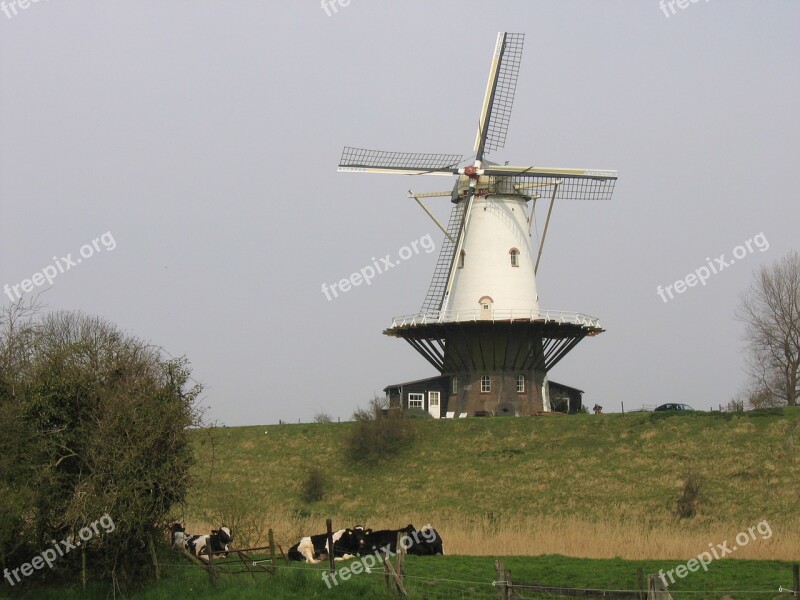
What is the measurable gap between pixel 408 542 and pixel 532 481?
613 inches

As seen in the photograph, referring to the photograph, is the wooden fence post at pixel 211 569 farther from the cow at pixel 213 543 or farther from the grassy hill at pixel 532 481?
the grassy hill at pixel 532 481

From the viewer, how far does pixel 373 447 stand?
4516cm

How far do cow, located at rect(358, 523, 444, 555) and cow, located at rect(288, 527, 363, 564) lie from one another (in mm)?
214

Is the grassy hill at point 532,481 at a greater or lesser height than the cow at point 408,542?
greater

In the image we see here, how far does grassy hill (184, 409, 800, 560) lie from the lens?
28312 mm

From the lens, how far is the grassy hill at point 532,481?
2831cm

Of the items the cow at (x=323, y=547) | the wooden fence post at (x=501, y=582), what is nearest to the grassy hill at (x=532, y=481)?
the cow at (x=323, y=547)

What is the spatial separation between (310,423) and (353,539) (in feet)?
84.3

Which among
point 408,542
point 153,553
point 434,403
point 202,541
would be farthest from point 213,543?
point 434,403

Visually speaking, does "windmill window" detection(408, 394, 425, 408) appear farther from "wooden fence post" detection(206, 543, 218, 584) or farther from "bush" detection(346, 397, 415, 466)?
"wooden fence post" detection(206, 543, 218, 584)

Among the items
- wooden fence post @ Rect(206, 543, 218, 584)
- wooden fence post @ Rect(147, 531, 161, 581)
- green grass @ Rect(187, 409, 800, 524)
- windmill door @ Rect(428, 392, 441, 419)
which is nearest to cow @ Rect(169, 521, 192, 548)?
wooden fence post @ Rect(147, 531, 161, 581)

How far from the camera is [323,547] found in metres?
24.5

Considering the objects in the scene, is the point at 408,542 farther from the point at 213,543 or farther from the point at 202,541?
the point at 202,541

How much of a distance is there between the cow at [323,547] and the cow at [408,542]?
0.21 meters
